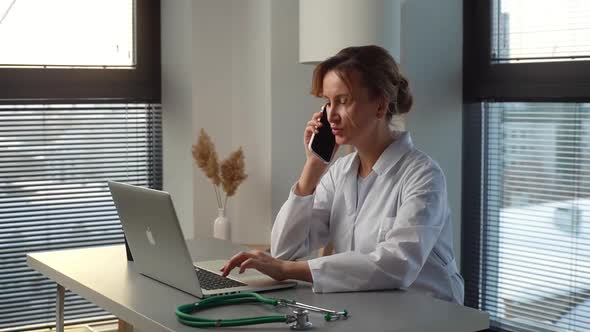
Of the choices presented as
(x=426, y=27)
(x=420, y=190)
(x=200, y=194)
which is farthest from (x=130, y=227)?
(x=426, y=27)

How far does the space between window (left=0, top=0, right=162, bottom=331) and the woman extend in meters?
1.57

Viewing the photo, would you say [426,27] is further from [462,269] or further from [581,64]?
[462,269]

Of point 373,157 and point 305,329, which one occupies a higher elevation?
point 373,157

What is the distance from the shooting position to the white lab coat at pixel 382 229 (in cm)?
212

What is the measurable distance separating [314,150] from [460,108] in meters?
1.54

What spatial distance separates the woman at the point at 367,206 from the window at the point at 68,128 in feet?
5.17

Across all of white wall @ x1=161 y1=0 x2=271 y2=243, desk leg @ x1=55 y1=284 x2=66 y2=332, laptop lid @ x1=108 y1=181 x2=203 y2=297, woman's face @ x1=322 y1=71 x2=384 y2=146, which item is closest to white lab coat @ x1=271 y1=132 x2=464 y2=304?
woman's face @ x1=322 y1=71 x2=384 y2=146

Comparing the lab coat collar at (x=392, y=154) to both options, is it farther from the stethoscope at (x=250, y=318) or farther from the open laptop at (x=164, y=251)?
the stethoscope at (x=250, y=318)

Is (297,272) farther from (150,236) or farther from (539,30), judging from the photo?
(539,30)

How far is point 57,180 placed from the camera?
12.6ft

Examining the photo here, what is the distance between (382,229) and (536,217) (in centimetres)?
148

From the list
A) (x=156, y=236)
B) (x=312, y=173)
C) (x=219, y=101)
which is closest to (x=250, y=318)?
(x=156, y=236)

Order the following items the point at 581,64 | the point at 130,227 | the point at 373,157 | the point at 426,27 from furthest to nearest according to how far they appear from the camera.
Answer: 1. the point at 426,27
2. the point at 581,64
3. the point at 373,157
4. the point at 130,227

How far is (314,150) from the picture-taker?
257 cm
